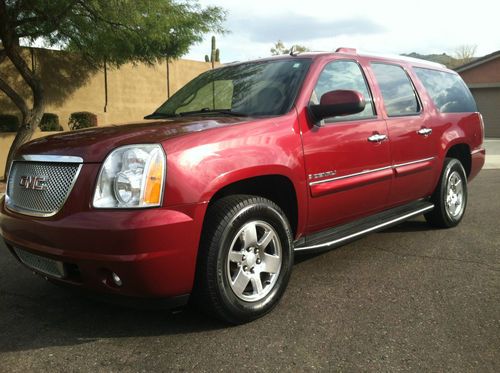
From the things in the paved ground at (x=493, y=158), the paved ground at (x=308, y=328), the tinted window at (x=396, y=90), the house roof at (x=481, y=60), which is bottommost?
the paved ground at (x=493, y=158)

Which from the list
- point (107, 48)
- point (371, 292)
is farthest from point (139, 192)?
point (107, 48)

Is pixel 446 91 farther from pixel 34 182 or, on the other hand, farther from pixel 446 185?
pixel 34 182

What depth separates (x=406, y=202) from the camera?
194 inches

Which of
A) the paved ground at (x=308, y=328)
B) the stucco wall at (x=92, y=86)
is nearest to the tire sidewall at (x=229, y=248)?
the paved ground at (x=308, y=328)

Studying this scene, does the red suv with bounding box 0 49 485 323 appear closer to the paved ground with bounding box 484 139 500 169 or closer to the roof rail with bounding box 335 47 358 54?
the roof rail with bounding box 335 47 358 54

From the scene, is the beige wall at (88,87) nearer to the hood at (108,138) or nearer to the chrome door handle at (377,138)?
the hood at (108,138)

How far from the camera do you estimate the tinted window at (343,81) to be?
3920 mm

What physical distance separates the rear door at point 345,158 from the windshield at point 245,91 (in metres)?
0.22

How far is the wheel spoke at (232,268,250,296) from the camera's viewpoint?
3139 millimetres

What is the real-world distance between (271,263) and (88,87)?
14540 millimetres

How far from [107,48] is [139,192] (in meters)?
10.6

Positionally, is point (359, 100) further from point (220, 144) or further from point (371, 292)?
point (371, 292)

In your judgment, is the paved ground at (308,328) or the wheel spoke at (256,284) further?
the wheel spoke at (256,284)

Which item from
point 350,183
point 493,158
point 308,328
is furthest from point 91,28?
point 493,158
